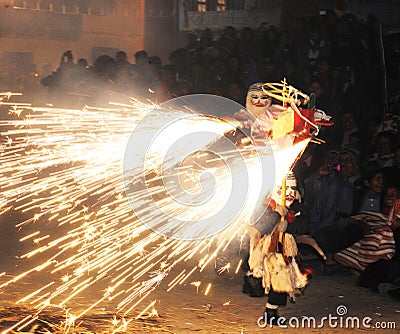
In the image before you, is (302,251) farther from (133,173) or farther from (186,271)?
(133,173)

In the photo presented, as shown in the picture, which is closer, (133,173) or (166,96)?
(133,173)

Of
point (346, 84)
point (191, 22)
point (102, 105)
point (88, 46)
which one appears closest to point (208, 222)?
point (346, 84)

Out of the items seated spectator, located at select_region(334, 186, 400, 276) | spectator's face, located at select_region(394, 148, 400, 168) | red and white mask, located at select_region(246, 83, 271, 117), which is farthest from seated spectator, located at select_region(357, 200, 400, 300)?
red and white mask, located at select_region(246, 83, 271, 117)

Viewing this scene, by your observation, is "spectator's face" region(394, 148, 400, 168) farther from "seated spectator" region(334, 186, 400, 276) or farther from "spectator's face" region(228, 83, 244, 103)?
"spectator's face" region(228, 83, 244, 103)

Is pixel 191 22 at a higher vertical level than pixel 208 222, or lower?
higher

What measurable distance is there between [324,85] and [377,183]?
2.50 m

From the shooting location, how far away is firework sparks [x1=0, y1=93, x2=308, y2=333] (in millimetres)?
7668

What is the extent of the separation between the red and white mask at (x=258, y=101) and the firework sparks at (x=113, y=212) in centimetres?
32

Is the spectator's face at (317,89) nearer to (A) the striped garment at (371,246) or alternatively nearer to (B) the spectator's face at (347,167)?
(B) the spectator's face at (347,167)

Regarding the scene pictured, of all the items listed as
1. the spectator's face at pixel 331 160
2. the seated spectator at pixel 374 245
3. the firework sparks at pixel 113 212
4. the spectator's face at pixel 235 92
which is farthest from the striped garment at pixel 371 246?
the spectator's face at pixel 235 92

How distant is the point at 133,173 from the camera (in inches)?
431

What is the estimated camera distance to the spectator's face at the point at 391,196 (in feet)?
26.2

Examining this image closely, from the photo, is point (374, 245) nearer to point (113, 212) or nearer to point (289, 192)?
point (289, 192)

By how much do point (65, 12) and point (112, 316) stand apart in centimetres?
1675
